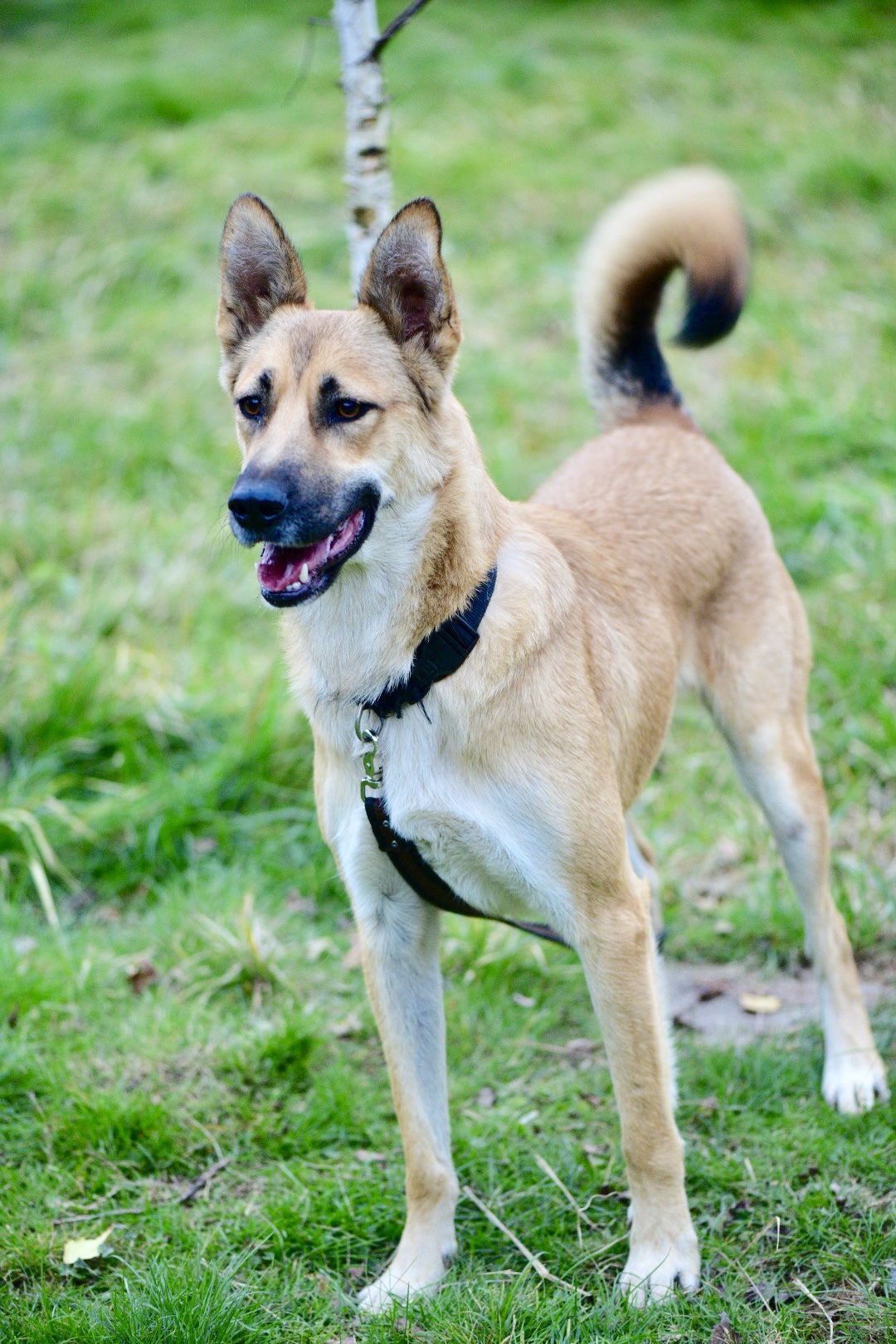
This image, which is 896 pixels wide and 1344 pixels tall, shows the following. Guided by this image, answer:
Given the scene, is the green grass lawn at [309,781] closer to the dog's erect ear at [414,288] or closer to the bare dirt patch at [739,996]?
the bare dirt patch at [739,996]

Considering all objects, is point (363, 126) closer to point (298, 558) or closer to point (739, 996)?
point (298, 558)

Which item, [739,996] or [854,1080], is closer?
[854,1080]

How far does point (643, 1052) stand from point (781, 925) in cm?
151

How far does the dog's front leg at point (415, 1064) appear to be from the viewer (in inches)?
110

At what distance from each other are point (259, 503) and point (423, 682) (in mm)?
536

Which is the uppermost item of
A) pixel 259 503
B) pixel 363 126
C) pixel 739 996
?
pixel 363 126

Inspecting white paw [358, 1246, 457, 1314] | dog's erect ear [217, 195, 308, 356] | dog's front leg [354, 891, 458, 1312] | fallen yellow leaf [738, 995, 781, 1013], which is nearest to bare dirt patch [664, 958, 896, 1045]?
fallen yellow leaf [738, 995, 781, 1013]

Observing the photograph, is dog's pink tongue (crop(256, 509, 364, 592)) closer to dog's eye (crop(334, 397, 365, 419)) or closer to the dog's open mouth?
the dog's open mouth

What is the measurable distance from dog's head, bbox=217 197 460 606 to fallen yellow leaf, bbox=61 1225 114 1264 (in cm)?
164

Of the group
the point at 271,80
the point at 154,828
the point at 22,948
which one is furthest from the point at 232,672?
the point at 271,80

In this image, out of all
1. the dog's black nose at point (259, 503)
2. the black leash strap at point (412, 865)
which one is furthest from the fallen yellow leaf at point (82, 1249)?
the dog's black nose at point (259, 503)

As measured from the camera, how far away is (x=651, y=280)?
3836 mm

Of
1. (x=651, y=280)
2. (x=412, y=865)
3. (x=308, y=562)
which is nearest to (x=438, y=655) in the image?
(x=308, y=562)

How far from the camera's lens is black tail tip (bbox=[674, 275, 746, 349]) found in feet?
12.3
